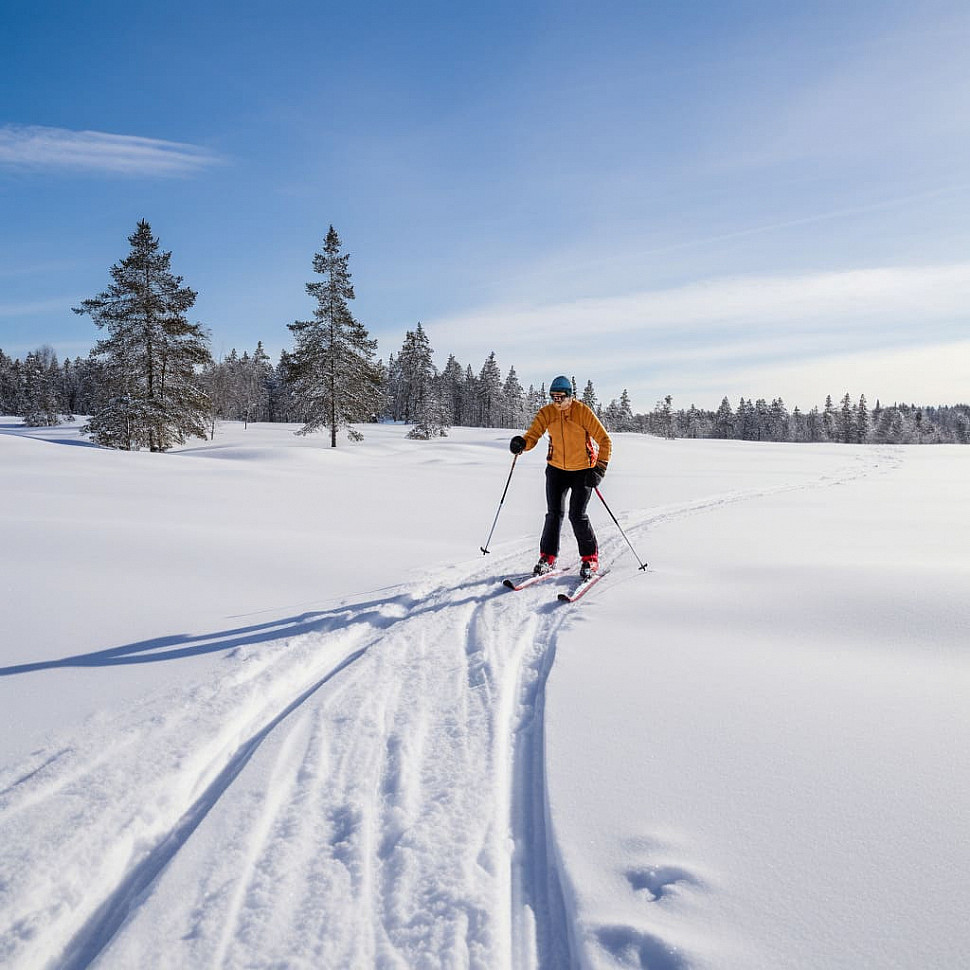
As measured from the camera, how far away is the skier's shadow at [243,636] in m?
3.52

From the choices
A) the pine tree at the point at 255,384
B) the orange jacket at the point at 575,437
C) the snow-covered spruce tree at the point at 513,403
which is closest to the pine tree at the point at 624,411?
the snow-covered spruce tree at the point at 513,403

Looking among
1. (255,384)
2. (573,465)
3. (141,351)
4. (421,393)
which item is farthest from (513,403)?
(573,465)

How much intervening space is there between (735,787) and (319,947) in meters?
1.68

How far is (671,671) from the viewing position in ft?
11.5

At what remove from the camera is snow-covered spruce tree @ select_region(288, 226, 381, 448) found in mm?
27609

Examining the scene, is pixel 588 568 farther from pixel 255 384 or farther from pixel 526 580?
pixel 255 384

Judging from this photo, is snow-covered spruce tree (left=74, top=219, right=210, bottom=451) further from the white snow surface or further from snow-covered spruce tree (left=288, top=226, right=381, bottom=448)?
the white snow surface

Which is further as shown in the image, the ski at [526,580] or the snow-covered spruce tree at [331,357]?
the snow-covered spruce tree at [331,357]

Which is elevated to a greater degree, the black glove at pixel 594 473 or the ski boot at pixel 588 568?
the black glove at pixel 594 473

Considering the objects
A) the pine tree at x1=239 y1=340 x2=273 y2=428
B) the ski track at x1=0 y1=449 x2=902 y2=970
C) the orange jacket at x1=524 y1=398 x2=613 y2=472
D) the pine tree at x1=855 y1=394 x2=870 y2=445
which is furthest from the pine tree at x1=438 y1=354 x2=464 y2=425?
the ski track at x1=0 y1=449 x2=902 y2=970

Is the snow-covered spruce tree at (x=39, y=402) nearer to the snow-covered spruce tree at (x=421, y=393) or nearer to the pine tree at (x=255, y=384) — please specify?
the pine tree at (x=255, y=384)

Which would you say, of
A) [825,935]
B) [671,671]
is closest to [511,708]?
[671,671]

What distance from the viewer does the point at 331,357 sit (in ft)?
90.7

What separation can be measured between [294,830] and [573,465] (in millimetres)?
4767
